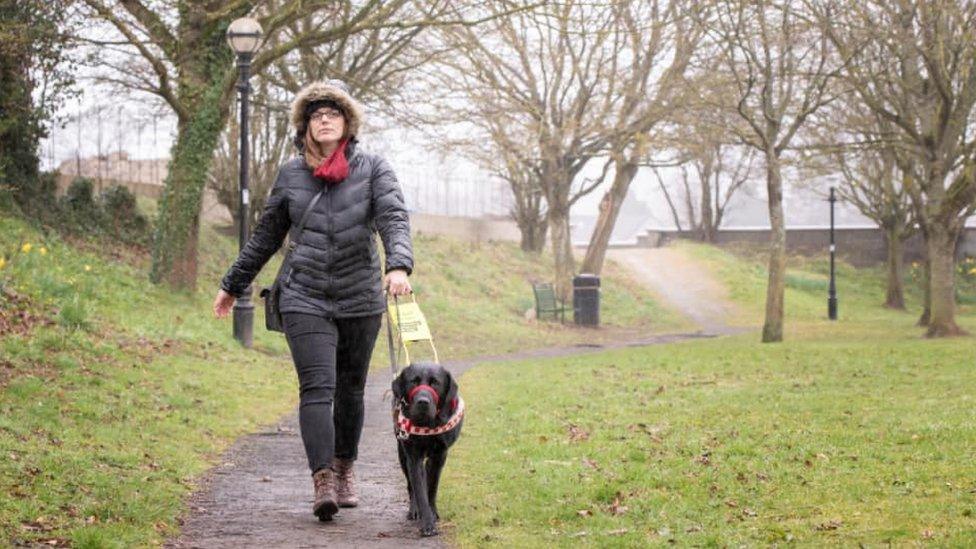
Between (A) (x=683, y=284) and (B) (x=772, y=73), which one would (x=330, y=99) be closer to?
(B) (x=772, y=73)

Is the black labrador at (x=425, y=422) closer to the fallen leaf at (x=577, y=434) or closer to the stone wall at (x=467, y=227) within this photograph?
the fallen leaf at (x=577, y=434)

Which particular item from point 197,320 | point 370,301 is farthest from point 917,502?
point 197,320

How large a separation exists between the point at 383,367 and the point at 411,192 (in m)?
32.2

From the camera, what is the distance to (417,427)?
6.36 metres

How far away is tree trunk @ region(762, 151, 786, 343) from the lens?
24.3 m

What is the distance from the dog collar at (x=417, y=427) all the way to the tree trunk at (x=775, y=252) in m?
18.3

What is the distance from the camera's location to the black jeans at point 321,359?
653cm

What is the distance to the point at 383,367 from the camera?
20625 mm

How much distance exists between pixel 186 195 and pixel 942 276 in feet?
48.8

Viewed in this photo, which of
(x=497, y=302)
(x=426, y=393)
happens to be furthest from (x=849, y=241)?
(x=426, y=393)

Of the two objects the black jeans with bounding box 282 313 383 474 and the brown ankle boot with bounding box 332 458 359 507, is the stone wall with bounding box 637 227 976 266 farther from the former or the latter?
the black jeans with bounding box 282 313 383 474

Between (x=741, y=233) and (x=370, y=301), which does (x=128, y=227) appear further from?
(x=741, y=233)

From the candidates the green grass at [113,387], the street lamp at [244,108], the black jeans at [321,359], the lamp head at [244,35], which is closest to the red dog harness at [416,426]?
the black jeans at [321,359]

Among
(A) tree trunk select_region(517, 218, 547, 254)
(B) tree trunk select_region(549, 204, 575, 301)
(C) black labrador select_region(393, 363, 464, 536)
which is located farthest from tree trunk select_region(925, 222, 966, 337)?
(A) tree trunk select_region(517, 218, 547, 254)
